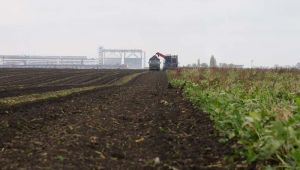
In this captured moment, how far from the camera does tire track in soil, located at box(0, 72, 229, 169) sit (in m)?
5.95

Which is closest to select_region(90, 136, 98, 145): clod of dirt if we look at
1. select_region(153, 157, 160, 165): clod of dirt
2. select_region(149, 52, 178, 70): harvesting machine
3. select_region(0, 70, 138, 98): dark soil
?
select_region(153, 157, 160, 165): clod of dirt

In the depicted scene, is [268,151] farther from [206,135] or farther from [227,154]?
[206,135]

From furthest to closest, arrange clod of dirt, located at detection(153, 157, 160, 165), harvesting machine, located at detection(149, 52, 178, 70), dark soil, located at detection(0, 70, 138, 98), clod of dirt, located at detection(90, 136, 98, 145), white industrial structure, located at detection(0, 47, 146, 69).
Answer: white industrial structure, located at detection(0, 47, 146, 69), harvesting machine, located at detection(149, 52, 178, 70), dark soil, located at detection(0, 70, 138, 98), clod of dirt, located at detection(90, 136, 98, 145), clod of dirt, located at detection(153, 157, 160, 165)

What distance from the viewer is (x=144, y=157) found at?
6.29 meters

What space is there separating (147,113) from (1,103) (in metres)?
4.21

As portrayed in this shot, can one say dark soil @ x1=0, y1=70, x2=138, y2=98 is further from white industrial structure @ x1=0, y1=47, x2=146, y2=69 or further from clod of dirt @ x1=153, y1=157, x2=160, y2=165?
white industrial structure @ x1=0, y1=47, x2=146, y2=69

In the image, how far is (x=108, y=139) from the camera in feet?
24.8

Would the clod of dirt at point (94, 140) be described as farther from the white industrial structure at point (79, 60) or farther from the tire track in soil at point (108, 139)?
the white industrial structure at point (79, 60)

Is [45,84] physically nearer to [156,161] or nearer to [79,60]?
[156,161]

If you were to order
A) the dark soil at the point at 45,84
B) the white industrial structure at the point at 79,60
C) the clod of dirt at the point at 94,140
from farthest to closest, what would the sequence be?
the white industrial structure at the point at 79,60 < the dark soil at the point at 45,84 < the clod of dirt at the point at 94,140

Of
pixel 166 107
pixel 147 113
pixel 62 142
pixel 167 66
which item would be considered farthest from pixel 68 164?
pixel 167 66

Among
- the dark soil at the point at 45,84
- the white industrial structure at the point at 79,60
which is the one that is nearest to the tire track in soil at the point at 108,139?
the dark soil at the point at 45,84

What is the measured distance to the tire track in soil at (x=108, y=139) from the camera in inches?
234

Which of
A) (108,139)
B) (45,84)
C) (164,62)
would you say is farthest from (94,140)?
(164,62)
